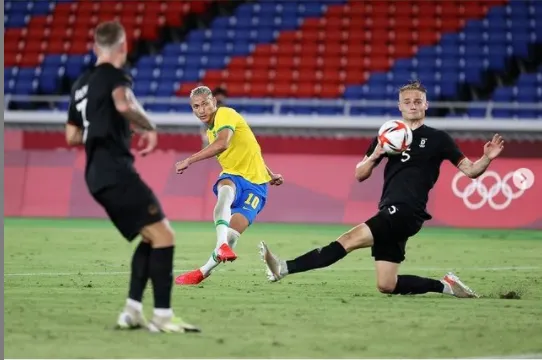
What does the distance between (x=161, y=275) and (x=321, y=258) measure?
2.85 meters

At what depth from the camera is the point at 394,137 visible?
9.94 meters

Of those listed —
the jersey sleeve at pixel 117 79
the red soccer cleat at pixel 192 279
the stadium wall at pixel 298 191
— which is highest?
the jersey sleeve at pixel 117 79

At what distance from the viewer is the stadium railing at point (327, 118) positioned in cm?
2480

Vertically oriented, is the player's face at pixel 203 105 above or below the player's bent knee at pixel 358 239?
above

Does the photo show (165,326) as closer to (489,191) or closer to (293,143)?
(489,191)

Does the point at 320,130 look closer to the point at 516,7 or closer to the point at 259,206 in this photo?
the point at 516,7

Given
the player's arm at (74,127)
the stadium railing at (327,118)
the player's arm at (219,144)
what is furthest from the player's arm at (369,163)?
the stadium railing at (327,118)

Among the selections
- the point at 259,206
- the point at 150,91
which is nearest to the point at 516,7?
the point at 150,91

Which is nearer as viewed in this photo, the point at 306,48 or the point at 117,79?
the point at 117,79

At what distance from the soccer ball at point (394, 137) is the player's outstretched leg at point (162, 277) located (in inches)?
108

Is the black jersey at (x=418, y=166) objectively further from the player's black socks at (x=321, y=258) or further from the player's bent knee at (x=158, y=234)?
the player's bent knee at (x=158, y=234)

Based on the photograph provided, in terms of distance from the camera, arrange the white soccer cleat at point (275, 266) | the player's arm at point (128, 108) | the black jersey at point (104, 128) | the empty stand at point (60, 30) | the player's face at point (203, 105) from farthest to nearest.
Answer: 1. the empty stand at point (60, 30)
2. the player's face at point (203, 105)
3. the white soccer cleat at point (275, 266)
4. the black jersey at point (104, 128)
5. the player's arm at point (128, 108)

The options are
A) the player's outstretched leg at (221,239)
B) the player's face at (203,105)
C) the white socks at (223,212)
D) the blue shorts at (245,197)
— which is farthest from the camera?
the blue shorts at (245,197)

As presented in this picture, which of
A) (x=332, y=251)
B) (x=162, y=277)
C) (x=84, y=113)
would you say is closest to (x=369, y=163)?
(x=332, y=251)
